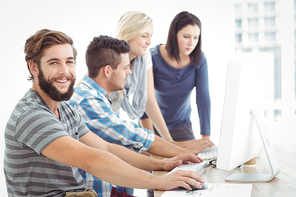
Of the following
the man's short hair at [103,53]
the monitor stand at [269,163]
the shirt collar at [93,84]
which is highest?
the man's short hair at [103,53]

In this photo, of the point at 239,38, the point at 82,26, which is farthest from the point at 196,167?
the point at 239,38

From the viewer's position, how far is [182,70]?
6.36ft

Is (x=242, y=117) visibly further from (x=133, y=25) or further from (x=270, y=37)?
(x=270, y=37)

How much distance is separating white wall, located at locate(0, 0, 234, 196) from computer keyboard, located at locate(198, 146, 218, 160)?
1.76 m

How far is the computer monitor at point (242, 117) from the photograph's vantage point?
0.82m

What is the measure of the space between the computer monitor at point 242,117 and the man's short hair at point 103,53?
2.34ft

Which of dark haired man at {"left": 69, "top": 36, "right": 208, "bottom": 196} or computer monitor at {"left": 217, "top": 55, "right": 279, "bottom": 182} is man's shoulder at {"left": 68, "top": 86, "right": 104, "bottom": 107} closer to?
dark haired man at {"left": 69, "top": 36, "right": 208, "bottom": 196}

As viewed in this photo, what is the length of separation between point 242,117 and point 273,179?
280 millimetres

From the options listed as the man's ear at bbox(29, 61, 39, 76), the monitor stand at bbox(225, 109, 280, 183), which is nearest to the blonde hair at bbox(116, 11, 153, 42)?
the man's ear at bbox(29, 61, 39, 76)

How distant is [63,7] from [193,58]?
1.97 meters

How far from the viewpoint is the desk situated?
34.1 inches

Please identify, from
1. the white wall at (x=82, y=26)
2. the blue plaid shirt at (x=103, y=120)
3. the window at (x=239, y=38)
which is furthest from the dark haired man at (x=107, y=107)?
the window at (x=239, y=38)

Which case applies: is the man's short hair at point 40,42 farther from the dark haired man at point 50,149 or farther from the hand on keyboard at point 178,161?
the hand on keyboard at point 178,161

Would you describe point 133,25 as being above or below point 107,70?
above
